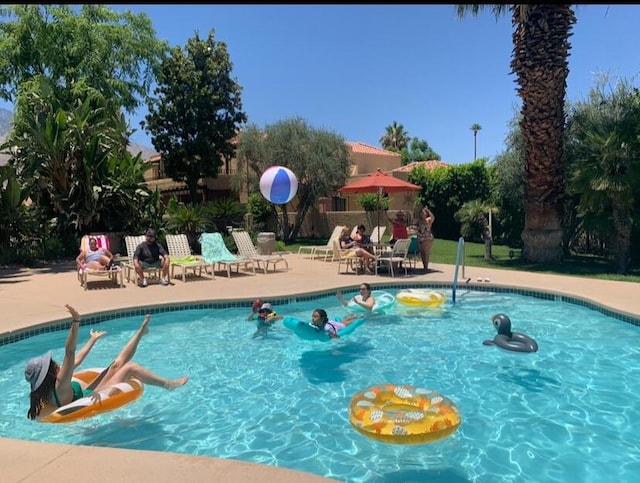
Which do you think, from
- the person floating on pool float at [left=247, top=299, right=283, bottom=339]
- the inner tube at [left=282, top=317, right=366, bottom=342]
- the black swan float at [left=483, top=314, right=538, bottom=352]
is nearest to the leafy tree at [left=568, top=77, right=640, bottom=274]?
the black swan float at [left=483, top=314, right=538, bottom=352]

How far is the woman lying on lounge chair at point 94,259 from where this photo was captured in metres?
11.2

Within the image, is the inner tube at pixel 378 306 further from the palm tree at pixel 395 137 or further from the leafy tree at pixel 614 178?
the palm tree at pixel 395 137

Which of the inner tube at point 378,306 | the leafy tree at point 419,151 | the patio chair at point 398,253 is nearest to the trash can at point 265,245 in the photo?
the patio chair at point 398,253

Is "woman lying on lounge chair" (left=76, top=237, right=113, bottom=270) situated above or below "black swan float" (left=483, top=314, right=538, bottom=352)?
above

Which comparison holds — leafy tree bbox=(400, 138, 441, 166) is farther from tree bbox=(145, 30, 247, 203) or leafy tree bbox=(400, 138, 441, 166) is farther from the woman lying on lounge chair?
the woman lying on lounge chair

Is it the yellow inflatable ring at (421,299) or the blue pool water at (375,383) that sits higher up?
the yellow inflatable ring at (421,299)

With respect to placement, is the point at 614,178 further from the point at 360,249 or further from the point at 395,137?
the point at 395,137

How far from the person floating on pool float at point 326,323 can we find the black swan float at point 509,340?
2088 mm

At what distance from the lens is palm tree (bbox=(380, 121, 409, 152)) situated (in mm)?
77750

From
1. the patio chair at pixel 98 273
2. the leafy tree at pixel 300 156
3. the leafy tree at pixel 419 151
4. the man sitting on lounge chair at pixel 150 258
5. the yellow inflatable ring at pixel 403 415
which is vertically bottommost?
the yellow inflatable ring at pixel 403 415

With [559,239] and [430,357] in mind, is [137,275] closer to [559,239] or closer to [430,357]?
[430,357]

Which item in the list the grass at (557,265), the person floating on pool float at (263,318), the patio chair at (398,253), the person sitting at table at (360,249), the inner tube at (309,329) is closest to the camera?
the inner tube at (309,329)

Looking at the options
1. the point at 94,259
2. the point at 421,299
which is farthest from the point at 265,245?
the point at 421,299

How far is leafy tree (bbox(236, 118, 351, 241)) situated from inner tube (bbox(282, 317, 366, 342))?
18502 mm
